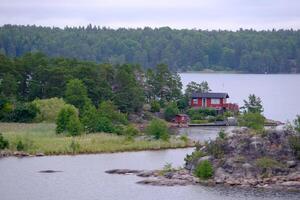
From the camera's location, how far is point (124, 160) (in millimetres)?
58875

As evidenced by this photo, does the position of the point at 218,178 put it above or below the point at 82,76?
below

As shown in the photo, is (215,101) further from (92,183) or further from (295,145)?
(92,183)

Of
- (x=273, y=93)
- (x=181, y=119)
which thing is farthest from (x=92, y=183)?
(x=273, y=93)

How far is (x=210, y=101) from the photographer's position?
3585 inches

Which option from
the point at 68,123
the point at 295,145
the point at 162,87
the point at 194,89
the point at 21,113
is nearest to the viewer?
the point at 295,145

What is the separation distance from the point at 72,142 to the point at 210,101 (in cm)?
3203

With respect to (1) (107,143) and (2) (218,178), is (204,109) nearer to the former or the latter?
(1) (107,143)

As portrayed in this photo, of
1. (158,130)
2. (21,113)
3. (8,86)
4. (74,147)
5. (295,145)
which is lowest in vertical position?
(74,147)

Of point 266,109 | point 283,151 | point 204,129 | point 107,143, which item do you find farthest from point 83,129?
Result: point 266,109

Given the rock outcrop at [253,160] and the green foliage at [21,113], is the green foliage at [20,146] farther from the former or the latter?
the green foliage at [21,113]

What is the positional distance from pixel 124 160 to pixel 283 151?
40.7 ft

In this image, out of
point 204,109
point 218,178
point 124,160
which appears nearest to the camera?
point 218,178

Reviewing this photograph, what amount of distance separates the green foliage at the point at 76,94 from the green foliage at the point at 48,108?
4.91 ft

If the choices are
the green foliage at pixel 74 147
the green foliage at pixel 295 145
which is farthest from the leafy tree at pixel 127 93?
the green foliage at pixel 295 145
